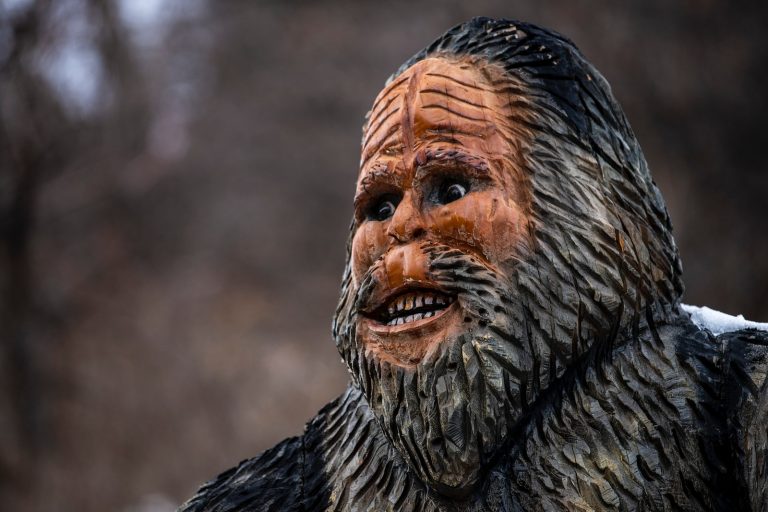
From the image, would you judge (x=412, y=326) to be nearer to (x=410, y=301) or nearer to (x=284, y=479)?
(x=410, y=301)

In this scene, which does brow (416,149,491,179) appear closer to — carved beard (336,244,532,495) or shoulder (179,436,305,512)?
carved beard (336,244,532,495)

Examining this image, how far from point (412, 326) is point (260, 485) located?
0.60m

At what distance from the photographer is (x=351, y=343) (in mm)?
2146

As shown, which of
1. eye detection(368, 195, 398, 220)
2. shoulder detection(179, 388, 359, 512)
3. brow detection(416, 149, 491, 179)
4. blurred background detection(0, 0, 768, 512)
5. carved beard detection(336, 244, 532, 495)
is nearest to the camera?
A: carved beard detection(336, 244, 532, 495)

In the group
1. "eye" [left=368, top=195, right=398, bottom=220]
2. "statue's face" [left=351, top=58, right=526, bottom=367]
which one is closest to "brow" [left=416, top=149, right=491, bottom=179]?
"statue's face" [left=351, top=58, right=526, bottom=367]

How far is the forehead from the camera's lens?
2104mm

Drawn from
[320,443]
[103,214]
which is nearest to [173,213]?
[103,214]

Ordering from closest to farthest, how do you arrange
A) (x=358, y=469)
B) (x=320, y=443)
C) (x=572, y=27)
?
(x=358, y=469), (x=320, y=443), (x=572, y=27)

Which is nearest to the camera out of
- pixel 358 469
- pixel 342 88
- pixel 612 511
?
pixel 612 511

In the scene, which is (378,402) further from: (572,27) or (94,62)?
(94,62)

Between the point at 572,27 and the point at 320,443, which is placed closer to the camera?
the point at 320,443

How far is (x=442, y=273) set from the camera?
2.02 metres

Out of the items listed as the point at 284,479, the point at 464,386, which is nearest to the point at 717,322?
the point at 464,386

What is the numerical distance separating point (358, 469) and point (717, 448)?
2.26ft
